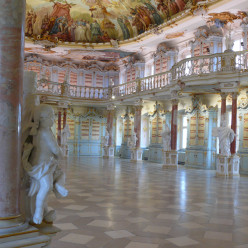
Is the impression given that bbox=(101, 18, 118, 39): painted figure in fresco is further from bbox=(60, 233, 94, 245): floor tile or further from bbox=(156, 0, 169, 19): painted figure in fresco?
bbox=(60, 233, 94, 245): floor tile

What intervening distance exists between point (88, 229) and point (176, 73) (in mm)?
11874

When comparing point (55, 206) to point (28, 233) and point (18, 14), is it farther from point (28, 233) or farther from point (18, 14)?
point (18, 14)

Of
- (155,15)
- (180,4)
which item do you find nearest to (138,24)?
(155,15)

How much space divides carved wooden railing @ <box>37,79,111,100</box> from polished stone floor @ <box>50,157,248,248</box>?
13726 mm

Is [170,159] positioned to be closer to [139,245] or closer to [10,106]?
[139,245]

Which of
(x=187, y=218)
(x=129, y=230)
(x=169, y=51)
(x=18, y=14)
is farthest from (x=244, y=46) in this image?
Result: (x=18, y=14)

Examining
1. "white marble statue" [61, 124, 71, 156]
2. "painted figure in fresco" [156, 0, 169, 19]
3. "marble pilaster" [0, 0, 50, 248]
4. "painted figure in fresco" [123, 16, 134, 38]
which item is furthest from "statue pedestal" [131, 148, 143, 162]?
"marble pilaster" [0, 0, 50, 248]

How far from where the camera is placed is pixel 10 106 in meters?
2.74

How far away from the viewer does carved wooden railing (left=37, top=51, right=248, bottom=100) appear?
517 inches

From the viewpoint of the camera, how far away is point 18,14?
284 cm

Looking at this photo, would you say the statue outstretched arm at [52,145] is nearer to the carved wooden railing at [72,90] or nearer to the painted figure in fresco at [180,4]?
the painted figure in fresco at [180,4]

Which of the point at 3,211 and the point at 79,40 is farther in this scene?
the point at 79,40

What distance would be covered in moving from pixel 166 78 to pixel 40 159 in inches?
562

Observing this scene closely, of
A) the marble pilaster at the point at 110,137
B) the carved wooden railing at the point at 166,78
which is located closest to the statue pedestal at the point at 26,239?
the carved wooden railing at the point at 166,78
